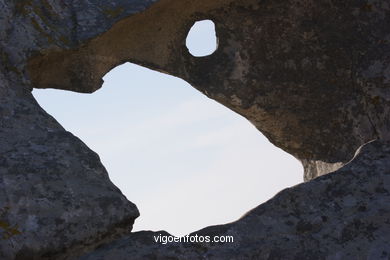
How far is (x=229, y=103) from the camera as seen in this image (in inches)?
216

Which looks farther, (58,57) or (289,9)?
(289,9)

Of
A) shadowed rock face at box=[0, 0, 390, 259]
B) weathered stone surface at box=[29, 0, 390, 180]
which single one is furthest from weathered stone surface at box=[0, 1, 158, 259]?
weathered stone surface at box=[29, 0, 390, 180]

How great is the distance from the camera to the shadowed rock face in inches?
139

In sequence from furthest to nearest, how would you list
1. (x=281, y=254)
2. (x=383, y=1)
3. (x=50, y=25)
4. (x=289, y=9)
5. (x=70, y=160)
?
(x=289, y=9) → (x=383, y=1) → (x=50, y=25) → (x=70, y=160) → (x=281, y=254)

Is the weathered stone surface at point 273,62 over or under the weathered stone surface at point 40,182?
over

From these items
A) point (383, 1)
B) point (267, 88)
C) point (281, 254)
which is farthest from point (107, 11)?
point (281, 254)

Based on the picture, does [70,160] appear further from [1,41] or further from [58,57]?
[58,57]

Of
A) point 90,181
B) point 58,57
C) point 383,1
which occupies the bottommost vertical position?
point 90,181

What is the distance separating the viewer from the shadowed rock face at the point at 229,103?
11.6ft

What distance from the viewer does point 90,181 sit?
3707 mm

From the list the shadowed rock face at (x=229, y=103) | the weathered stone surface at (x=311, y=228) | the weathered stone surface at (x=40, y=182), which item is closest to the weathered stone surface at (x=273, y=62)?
the shadowed rock face at (x=229, y=103)

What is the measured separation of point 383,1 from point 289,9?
2.29ft

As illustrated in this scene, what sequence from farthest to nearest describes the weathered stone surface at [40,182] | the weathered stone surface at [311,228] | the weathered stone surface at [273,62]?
the weathered stone surface at [273,62]
the weathered stone surface at [311,228]
the weathered stone surface at [40,182]

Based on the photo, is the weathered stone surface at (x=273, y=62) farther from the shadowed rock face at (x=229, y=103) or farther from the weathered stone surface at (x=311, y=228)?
the weathered stone surface at (x=311, y=228)
